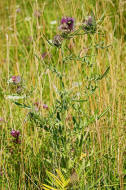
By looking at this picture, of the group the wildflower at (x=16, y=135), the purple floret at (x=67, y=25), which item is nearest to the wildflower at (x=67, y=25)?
the purple floret at (x=67, y=25)

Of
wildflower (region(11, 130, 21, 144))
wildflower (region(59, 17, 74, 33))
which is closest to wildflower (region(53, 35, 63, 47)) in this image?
wildflower (region(59, 17, 74, 33))

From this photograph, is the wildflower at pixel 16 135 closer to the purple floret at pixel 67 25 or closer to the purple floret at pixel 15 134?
the purple floret at pixel 15 134

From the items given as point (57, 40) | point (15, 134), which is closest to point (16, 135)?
point (15, 134)

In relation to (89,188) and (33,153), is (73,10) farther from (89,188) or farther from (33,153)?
(89,188)

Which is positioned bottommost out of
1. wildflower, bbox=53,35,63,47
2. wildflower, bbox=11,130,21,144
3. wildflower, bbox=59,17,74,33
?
wildflower, bbox=11,130,21,144

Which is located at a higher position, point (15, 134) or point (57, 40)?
point (57, 40)

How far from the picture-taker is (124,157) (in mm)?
1278

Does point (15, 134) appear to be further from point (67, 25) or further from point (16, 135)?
point (67, 25)

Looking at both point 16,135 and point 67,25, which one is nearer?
point 67,25

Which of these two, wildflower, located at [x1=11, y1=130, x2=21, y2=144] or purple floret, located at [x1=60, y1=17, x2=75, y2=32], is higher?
purple floret, located at [x1=60, y1=17, x2=75, y2=32]

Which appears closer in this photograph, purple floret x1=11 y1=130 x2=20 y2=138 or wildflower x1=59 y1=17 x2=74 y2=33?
wildflower x1=59 y1=17 x2=74 y2=33

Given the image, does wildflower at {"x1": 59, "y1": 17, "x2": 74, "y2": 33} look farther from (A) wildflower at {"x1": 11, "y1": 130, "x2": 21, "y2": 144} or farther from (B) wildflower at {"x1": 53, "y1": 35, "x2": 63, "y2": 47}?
(A) wildflower at {"x1": 11, "y1": 130, "x2": 21, "y2": 144}

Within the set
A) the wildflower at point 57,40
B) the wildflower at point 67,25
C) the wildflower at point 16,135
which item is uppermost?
the wildflower at point 67,25

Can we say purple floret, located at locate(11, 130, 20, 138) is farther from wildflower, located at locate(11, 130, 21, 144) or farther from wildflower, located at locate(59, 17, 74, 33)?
wildflower, located at locate(59, 17, 74, 33)
